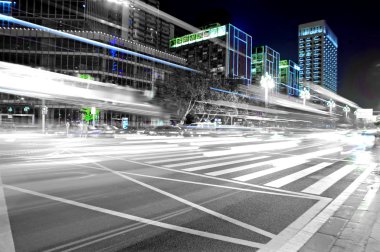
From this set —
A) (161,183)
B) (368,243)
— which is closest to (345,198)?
(368,243)

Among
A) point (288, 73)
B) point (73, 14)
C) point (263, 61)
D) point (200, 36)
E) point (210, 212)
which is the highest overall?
point (200, 36)

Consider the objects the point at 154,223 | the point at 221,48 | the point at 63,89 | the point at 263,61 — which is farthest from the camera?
the point at 263,61

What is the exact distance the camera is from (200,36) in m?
143

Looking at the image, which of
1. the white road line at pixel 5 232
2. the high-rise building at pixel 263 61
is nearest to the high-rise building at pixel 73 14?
the white road line at pixel 5 232

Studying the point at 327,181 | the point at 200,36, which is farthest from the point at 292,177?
the point at 200,36

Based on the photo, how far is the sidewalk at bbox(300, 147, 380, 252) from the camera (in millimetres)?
4027

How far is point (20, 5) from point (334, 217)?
6904cm

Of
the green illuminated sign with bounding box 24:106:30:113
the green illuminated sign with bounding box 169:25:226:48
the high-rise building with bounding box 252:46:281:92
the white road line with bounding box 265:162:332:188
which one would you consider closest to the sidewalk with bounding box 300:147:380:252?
the white road line with bounding box 265:162:332:188

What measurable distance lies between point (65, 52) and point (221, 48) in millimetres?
91950

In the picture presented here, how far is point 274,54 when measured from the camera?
176m

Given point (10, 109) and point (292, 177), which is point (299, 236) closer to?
point (292, 177)

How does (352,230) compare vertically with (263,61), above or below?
below

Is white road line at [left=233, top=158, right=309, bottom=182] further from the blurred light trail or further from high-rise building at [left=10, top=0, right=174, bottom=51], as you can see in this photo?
high-rise building at [left=10, top=0, right=174, bottom=51]

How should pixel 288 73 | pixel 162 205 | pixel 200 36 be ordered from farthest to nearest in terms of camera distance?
pixel 288 73 → pixel 200 36 → pixel 162 205
